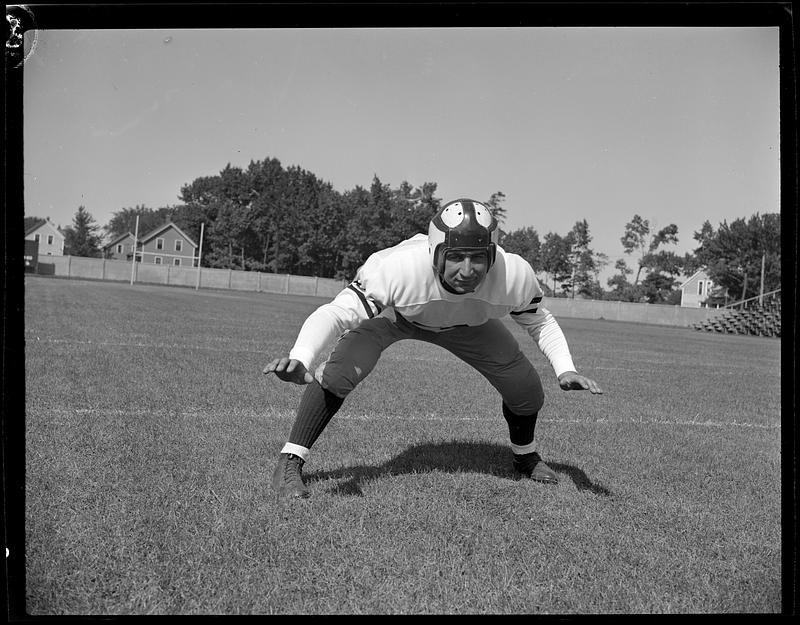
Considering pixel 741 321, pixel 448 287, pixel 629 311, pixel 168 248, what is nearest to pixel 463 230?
pixel 448 287

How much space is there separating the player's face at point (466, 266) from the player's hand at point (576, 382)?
757 mm

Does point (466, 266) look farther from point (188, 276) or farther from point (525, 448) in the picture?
point (188, 276)

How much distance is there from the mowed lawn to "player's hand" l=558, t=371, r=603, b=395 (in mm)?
744

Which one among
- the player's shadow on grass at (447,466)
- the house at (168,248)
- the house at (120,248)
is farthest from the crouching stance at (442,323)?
the house at (120,248)

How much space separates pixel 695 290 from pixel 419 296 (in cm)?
6502

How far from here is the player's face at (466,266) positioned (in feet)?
11.8

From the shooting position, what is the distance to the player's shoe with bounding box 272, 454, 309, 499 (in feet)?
13.2

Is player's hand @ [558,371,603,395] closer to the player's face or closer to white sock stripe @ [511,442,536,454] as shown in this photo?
the player's face

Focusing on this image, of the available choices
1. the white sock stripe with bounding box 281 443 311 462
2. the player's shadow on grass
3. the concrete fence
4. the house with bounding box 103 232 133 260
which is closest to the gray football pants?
the white sock stripe with bounding box 281 443 311 462

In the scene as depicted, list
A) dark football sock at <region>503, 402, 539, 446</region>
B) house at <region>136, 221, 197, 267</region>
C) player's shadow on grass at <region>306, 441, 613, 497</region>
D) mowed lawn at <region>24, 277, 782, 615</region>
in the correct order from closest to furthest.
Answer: mowed lawn at <region>24, 277, 782, 615</region> → player's shadow on grass at <region>306, 441, 613, 497</region> → dark football sock at <region>503, 402, 539, 446</region> → house at <region>136, 221, 197, 267</region>

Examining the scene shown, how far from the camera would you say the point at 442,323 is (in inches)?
177

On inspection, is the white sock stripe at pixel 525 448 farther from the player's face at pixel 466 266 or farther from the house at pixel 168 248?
the house at pixel 168 248

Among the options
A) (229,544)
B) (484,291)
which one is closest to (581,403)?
(484,291)
